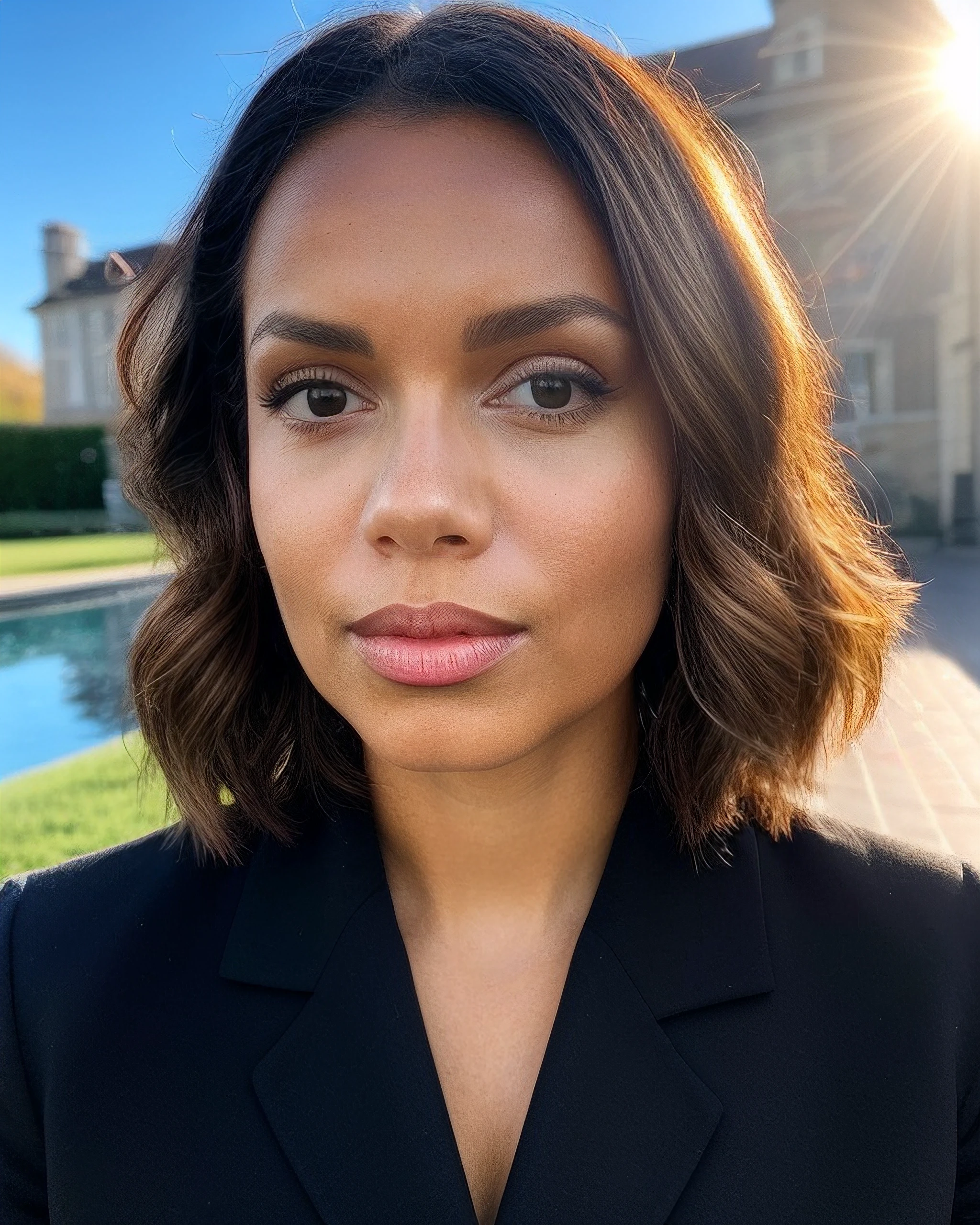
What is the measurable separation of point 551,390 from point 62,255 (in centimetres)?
4909

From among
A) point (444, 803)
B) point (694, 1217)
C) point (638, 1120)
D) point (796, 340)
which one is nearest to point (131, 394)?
point (444, 803)

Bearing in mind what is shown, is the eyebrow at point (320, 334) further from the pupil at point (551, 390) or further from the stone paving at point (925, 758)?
the stone paving at point (925, 758)

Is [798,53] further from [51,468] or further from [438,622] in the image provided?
[51,468]

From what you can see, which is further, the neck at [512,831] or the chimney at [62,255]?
the chimney at [62,255]

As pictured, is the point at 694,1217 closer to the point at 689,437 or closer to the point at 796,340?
the point at 689,437

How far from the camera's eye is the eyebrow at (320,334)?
107 cm

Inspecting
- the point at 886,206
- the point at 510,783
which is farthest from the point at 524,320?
the point at 886,206

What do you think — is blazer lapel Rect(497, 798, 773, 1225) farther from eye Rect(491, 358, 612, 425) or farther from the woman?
eye Rect(491, 358, 612, 425)

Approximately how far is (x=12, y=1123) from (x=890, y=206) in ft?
71.6

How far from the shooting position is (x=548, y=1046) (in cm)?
115

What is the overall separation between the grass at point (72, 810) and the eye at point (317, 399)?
2972 millimetres

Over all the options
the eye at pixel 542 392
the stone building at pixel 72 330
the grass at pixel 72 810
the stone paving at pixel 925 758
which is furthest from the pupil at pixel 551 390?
the stone building at pixel 72 330

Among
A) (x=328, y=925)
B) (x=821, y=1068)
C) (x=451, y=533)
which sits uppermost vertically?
(x=451, y=533)

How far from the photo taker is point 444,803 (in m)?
1.28
